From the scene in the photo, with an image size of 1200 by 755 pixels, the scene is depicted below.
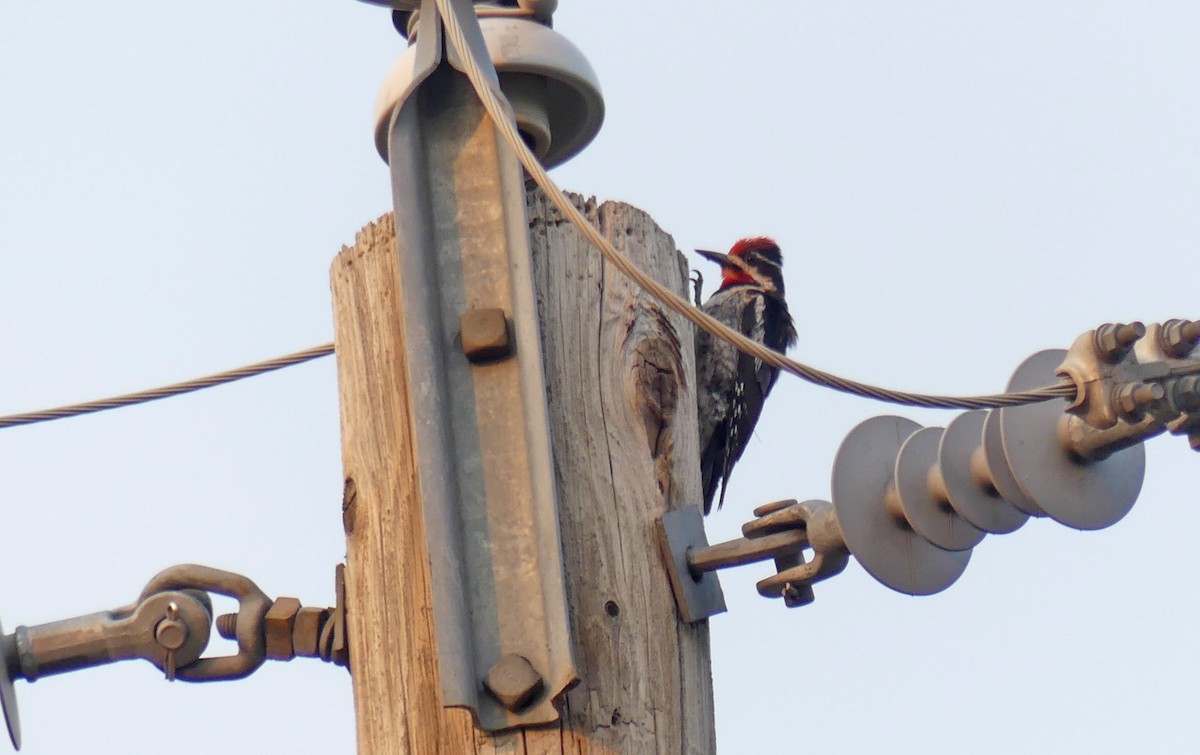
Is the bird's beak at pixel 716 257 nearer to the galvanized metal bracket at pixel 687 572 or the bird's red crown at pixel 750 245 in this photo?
the bird's red crown at pixel 750 245

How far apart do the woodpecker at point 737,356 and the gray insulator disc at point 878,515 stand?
1.74 meters

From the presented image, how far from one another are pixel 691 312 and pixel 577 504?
1.28ft

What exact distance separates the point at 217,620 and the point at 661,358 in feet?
3.26

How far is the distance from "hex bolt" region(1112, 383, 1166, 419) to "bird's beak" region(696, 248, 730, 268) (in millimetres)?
4669

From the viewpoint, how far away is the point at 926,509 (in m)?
2.86

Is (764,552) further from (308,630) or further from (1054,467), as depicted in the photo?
(308,630)

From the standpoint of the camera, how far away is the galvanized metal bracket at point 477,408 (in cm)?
255

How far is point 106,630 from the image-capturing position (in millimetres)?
3061

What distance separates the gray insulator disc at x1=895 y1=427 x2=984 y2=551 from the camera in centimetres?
285

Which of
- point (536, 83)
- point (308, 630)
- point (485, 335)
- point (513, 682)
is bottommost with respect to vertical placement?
point (513, 682)

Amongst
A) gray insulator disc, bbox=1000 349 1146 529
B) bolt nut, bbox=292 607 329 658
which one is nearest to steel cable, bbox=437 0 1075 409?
gray insulator disc, bbox=1000 349 1146 529

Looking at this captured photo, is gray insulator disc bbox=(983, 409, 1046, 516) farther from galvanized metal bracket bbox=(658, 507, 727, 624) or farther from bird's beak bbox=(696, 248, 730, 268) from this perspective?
bird's beak bbox=(696, 248, 730, 268)

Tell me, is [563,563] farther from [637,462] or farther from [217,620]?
[217,620]

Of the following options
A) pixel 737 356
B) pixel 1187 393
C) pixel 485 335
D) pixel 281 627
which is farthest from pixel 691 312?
pixel 737 356
